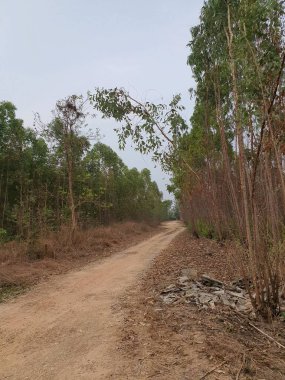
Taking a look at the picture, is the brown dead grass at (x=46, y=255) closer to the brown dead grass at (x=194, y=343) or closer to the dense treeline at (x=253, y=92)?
the brown dead grass at (x=194, y=343)

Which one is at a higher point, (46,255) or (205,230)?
(205,230)

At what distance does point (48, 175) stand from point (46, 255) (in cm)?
1259

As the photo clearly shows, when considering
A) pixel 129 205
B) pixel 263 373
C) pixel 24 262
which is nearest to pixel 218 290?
pixel 263 373

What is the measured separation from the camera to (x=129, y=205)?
4225cm

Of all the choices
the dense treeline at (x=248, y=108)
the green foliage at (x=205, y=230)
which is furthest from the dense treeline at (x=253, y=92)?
the green foliage at (x=205, y=230)

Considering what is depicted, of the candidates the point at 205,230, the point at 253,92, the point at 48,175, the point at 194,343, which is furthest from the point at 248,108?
the point at 48,175

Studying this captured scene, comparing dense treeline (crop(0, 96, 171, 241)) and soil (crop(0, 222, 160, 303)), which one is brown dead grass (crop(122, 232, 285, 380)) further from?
dense treeline (crop(0, 96, 171, 241))

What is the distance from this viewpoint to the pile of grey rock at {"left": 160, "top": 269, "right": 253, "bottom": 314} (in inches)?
273

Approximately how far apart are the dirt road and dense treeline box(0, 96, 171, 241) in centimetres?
575

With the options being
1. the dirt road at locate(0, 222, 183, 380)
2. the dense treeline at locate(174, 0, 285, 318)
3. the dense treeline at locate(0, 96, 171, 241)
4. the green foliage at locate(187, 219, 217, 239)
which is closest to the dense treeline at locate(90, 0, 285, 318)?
the dense treeline at locate(174, 0, 285, 318)

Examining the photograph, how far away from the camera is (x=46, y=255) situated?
13.5m

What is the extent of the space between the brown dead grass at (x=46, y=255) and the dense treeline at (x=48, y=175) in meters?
0.56

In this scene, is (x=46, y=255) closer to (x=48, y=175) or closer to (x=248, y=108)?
(x=248, y=108)

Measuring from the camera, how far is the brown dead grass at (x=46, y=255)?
10.5 m
